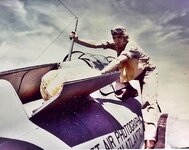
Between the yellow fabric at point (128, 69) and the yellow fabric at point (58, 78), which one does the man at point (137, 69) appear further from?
the yellow fabric at point (58, 78)

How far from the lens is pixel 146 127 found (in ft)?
4.89

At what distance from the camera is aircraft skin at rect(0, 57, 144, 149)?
0.85 meters

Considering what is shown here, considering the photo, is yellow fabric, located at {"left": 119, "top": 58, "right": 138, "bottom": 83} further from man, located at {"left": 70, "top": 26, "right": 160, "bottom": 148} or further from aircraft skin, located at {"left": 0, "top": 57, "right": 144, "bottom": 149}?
aircraft skin, located at {"left": 0, "top": 57, "right": 144, "bottom": 149}

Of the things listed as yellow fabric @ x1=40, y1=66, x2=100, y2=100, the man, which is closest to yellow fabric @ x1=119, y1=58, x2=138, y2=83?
the man

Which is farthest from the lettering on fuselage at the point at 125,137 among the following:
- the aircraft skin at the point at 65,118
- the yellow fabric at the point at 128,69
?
the yellow fabric at the point at 128,69

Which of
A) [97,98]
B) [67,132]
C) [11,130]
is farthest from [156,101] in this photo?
[11,130]

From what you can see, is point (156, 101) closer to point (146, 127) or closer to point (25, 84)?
point (146, 127)

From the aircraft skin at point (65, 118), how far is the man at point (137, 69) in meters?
0.11

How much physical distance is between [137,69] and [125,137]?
1.47ft

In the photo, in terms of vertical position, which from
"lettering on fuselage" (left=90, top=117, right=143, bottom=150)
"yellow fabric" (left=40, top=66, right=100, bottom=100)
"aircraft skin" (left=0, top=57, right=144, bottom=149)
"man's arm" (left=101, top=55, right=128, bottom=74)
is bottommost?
"lettering on fuselage" (left=90, top=117, right=143, bottom=150)

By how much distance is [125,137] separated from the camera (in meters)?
1.19

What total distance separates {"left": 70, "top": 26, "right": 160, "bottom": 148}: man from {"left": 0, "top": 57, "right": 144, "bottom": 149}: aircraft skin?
106 mm

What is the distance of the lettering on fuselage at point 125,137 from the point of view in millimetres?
1038

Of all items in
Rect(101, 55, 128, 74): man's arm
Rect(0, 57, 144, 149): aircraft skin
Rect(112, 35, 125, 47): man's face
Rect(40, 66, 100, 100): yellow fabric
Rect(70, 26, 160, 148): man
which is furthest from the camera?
Rect(112, 35, 125, 47): man's face
